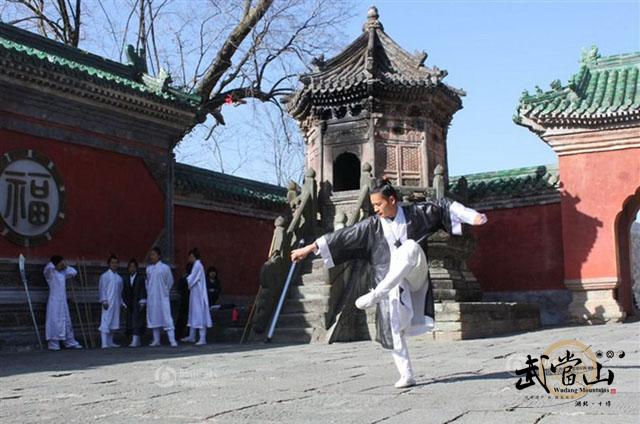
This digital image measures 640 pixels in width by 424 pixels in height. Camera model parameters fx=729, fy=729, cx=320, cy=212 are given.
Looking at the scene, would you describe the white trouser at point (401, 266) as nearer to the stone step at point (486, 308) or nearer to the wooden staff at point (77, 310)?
the stone step at point (486, 308)

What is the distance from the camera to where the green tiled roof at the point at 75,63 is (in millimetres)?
10562

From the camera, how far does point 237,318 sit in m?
11.9

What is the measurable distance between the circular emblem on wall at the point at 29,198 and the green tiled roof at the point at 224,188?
9.41ft

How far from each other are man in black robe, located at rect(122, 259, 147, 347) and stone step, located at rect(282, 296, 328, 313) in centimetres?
226

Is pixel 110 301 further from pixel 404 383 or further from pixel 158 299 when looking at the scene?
pixel 404 383

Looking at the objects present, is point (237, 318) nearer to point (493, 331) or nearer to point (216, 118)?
point (493, 331)

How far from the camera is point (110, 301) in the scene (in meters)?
11.2

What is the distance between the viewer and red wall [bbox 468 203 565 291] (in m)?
15.6

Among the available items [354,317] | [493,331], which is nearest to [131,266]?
[354,317]

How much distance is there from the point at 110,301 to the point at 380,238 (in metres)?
6.74

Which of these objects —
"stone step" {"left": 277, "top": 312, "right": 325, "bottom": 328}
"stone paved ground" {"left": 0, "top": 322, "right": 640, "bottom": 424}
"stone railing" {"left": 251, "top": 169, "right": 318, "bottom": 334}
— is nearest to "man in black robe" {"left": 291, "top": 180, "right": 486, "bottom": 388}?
"stone paved ground" {"left": 0, "top": 322, "right": 640, "bottom": 424}

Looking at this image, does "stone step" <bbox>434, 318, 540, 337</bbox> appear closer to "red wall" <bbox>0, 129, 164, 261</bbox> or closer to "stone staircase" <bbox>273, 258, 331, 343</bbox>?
"stone staircase" <bbox>273, 258, 331, 343</bbox>

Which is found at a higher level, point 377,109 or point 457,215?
point 377,109

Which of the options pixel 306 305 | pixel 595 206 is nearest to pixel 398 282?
pixel 306 305
